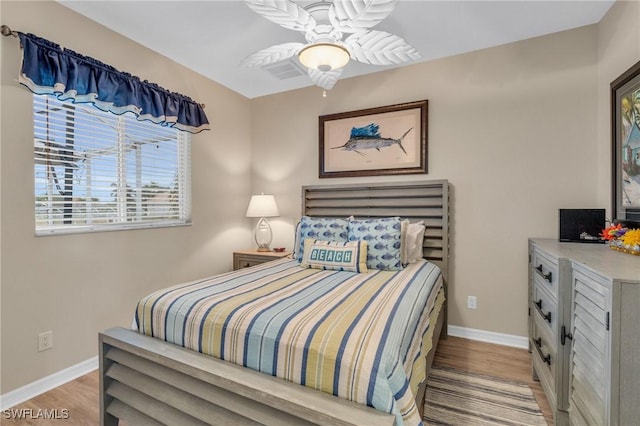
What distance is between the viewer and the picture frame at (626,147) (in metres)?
1.87

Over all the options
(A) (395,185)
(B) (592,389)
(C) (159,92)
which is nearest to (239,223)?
(C) (159,92)

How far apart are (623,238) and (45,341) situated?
372 centimetres

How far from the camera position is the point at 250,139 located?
157 inches

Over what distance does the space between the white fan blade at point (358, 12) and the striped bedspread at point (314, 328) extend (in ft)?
5.14

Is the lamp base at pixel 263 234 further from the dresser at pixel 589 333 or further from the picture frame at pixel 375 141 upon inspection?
the dresser at pixel 589 333

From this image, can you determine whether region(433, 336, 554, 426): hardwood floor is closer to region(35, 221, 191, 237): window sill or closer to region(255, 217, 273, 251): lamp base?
region(255, 217, 273, 251): lamp base

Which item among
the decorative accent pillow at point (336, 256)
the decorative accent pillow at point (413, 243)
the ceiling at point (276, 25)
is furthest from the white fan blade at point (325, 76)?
the decorative accent pillow at point (413, 243)

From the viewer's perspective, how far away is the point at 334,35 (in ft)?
6.24

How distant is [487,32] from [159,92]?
2.88 metres

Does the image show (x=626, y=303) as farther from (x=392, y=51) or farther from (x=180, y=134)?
(x=180, y=134)

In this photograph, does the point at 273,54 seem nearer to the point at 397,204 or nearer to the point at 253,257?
the point at 397,204

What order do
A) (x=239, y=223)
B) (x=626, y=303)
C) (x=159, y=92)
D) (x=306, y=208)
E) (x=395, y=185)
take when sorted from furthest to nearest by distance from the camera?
(x=239, y=223) < (x=306, y=208) < (x=395, y=185) < (x=159, y=92) < (x=626, y=303)

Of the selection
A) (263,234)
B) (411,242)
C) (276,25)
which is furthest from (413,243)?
(276,25)

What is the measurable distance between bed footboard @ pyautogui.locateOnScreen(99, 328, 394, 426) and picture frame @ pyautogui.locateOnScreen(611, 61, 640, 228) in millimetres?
2127
